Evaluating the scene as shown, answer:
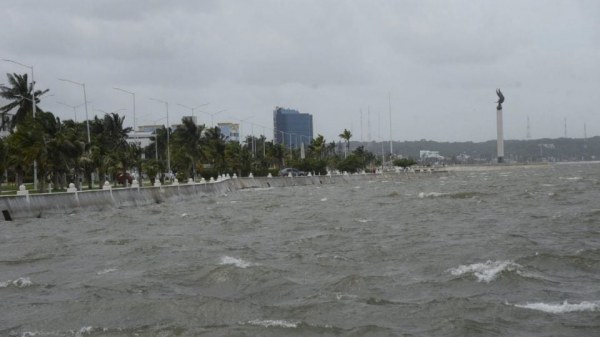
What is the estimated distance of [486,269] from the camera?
14.5 m

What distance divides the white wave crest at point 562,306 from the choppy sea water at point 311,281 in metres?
0.03

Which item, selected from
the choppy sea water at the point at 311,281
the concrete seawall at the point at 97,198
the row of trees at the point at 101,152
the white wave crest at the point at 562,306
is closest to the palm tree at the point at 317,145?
the row of trees at the point at 101,152

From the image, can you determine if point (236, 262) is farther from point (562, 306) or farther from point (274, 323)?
point (562, 306)

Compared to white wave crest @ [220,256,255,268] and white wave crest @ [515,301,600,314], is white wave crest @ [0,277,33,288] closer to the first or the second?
white wave crest @ [220,256,255,268]

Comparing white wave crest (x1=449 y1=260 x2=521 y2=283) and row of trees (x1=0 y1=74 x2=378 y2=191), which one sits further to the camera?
row of trees (x1=0 y1=74 x2=378 y2=191)

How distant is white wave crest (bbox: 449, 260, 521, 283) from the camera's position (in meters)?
13.8

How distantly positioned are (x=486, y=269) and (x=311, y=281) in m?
3.82

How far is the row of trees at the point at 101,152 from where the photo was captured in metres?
53.3

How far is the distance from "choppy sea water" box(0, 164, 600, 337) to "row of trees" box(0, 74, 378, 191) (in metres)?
28.9

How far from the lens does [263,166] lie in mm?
129000

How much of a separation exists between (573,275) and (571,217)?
13.4 meters

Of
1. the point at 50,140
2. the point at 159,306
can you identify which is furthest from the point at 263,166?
the point at 159,306

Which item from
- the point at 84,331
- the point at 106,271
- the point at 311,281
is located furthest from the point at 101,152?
the point at 84,331

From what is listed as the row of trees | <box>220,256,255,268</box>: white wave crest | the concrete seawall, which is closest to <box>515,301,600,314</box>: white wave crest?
<box>220,256,255,268</box>: white wave crest
